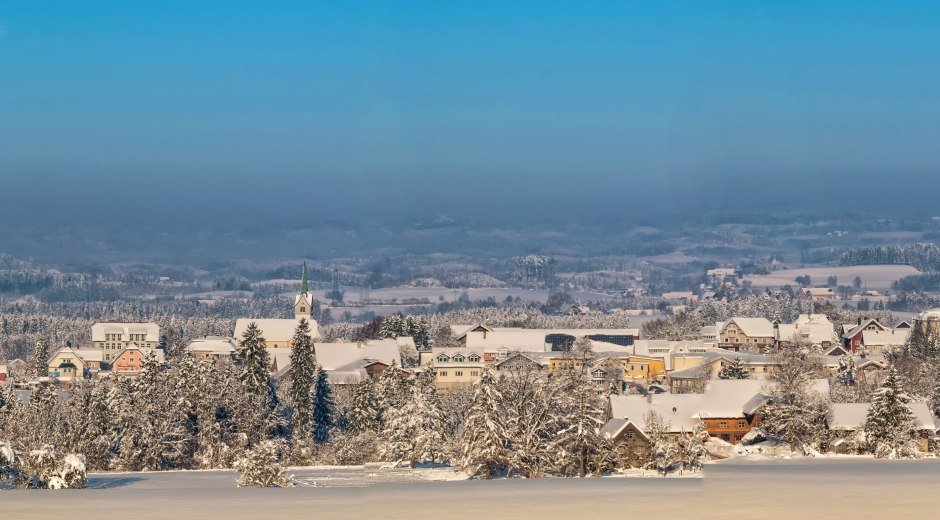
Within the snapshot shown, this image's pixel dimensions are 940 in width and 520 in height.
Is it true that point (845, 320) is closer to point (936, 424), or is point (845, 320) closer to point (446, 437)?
point (936, 424)

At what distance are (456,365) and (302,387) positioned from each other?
33634 millimetres

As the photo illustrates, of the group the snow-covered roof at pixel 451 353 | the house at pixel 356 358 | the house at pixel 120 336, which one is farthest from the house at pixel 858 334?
the house at pixel 120 336

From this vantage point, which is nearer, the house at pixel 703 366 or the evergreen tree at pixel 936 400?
the evergreen tree at pixel 936 400

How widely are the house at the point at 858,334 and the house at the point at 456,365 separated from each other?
31.0 m

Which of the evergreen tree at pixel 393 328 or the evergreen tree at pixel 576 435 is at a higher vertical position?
the evergreen tree at pixel 393 328

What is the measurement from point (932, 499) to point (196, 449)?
3287 cm

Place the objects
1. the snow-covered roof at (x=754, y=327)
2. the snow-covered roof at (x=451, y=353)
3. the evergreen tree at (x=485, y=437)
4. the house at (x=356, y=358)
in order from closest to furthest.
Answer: the evergreen tree at (x=485, y=437) < the house at (x=356, y=358) < the snow-covered roof at (x=451, y=353) < the snow-covered roof at (x=754, y=327)

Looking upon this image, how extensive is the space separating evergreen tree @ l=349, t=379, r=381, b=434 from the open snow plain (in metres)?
25.0

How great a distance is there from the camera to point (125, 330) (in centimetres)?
13138

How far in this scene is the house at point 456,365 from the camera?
297ft

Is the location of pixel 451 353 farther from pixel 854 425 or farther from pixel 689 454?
pixel 689 454

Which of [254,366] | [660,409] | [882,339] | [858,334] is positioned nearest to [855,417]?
[660,409]

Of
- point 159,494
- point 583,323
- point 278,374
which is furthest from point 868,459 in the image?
point 583,323

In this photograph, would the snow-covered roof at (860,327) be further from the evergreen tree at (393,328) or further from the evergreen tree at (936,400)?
the evergreen tree at (936,400)
